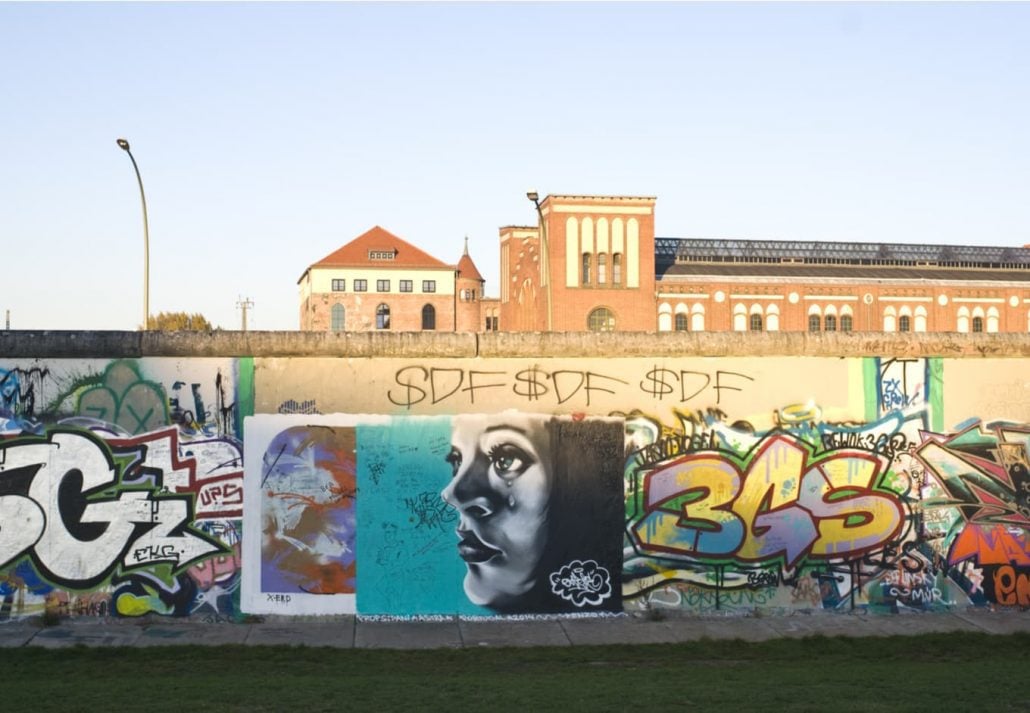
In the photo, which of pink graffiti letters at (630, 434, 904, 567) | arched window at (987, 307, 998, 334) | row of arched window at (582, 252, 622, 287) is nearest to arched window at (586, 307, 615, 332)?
row of arched window at (582, 252, 622, 287)

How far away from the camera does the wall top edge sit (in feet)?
37.0

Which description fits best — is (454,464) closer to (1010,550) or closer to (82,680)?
(82,680)

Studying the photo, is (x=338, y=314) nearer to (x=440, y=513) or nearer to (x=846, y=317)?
(x=846, y=317)

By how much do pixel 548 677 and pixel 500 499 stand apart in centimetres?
275

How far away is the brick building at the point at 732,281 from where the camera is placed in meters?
72.0

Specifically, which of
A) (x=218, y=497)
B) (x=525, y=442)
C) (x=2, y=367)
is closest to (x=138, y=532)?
(x=218, y=497)

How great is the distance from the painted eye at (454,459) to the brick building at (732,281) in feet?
180

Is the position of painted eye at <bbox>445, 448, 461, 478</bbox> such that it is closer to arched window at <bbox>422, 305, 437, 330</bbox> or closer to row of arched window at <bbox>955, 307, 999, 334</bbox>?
row of arched window at <bbox>955, 307, 999, 334</bbox>

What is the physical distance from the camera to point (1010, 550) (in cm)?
1220

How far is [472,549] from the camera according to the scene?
11562 millimetres

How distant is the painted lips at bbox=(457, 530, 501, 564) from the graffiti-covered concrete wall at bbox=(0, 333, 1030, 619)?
0.08ft

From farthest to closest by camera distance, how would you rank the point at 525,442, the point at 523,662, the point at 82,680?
1. the point at 525,442
2. the point at 523,662
3. the point at 82,680

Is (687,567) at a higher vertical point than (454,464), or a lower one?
lower

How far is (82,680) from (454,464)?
13.7ft
